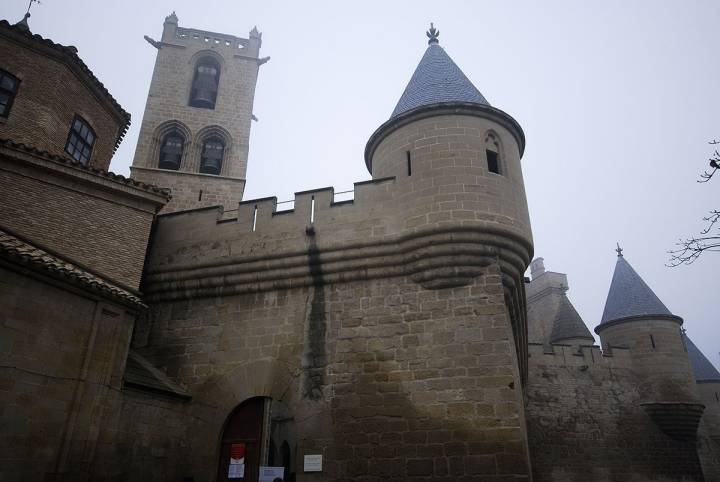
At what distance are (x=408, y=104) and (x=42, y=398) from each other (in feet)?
29.3

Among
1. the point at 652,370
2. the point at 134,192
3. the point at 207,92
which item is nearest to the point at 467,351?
the point at 134,192

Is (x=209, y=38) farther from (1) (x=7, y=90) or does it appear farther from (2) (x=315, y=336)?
(2) (x=315, y=336)

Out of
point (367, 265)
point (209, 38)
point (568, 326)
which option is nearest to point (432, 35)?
point (367, 265)

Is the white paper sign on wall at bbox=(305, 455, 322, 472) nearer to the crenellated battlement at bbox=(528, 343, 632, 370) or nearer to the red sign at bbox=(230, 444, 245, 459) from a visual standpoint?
the red sign at bbox=(230, 444, 245, 459)

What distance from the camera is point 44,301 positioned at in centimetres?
812

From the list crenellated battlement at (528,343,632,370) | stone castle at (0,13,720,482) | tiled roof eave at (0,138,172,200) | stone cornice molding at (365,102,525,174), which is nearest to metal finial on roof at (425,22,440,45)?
stone castle at (0,13,720,482)

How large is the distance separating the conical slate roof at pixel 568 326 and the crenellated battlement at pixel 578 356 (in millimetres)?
4125

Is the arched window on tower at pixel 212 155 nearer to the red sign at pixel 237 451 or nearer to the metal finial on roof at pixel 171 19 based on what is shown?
the metal finial on roof at pixel 171 19

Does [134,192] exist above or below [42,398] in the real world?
above

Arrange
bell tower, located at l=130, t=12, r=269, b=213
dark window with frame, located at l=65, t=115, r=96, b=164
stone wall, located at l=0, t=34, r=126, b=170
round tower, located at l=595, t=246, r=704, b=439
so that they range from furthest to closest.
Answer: round tower, located at l=595, t=246, r=704, b=439 → bell tower, located at l=130, t=12, r=269, b=213 → dark window with frame, located at l=65, t=115, r=96, b=164 → stone wall, located at l=0, t=34, r=126, b=170

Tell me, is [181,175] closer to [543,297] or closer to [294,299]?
[294,299]

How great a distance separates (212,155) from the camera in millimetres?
19656

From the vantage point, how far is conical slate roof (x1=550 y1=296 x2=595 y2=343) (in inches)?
984

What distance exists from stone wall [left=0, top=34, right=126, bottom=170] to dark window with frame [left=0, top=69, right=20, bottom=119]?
103 mm
